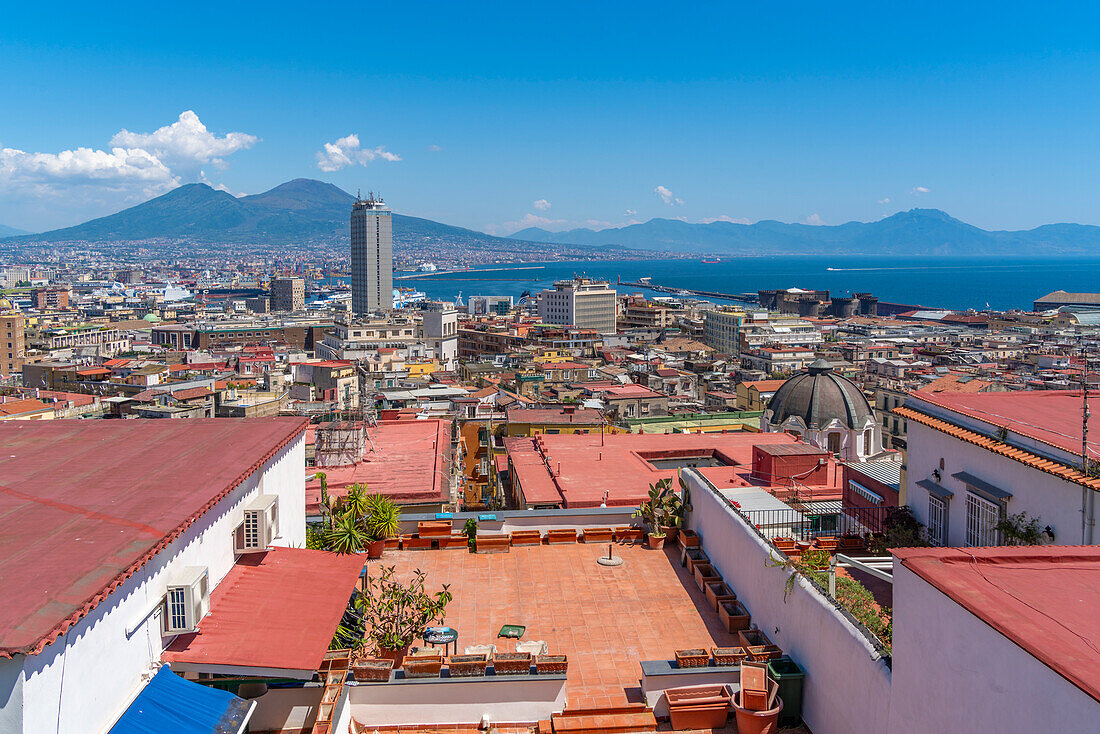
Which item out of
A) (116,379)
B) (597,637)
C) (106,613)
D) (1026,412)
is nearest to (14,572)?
(106,613)

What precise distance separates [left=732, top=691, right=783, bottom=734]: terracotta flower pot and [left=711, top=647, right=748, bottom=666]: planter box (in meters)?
0.58

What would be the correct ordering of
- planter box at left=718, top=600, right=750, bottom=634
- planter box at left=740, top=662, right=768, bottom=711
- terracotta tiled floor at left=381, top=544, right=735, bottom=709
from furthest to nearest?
planter box at left=718, top=600, right=750, bottom=634, terracotta tiled floor at left=381, top=544, right=735, bottom=709, planter box at left=740, top=662, right=768, bottom=711

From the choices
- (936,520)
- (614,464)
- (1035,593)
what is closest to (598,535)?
(936,520)

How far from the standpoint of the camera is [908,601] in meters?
6.38

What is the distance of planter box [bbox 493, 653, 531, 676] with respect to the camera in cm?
803

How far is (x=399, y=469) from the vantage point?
67.1ft

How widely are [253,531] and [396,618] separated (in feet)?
6.44

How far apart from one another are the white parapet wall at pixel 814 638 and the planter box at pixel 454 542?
3.77m

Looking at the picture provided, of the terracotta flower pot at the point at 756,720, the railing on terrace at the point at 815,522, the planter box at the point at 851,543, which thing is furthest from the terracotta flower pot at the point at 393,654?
the planter box at the point at 851,543

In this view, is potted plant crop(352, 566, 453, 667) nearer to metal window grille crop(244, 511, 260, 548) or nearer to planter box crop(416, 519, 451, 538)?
metal window grille crop(244, 511, 260, 548)

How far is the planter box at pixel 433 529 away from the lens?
12.6 meters

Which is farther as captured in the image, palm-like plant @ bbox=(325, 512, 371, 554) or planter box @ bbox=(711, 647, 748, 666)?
palm-like plant @ bbox=(325, 512, 371, 554)

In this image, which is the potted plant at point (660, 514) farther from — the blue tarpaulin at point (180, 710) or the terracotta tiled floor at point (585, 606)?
the blue tarpaulin at point (180, 710)

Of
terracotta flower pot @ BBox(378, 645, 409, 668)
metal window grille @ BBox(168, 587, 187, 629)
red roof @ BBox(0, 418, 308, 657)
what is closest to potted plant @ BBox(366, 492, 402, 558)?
red roof @ BBox(0, 418, 308, 657)
